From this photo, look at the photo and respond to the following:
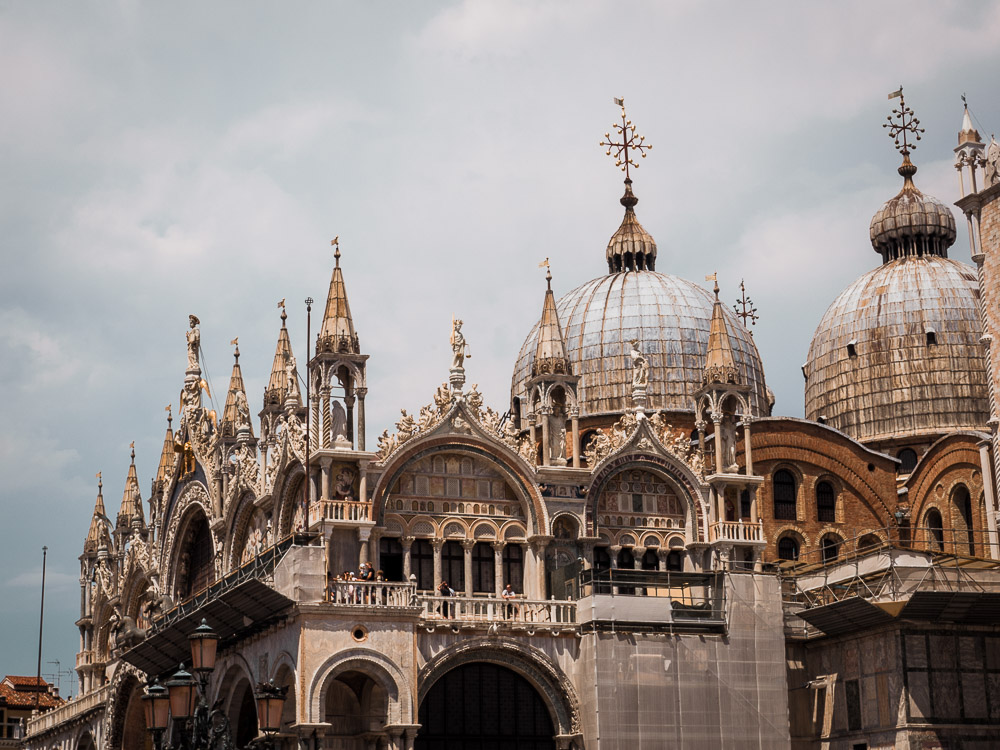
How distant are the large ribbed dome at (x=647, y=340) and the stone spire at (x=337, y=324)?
61.6ft

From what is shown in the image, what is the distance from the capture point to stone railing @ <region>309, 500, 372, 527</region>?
1667 inches

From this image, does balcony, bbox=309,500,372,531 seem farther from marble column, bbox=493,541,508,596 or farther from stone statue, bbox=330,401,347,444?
marble column, bbox=493,541,508,596

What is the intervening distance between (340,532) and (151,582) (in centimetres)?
1841

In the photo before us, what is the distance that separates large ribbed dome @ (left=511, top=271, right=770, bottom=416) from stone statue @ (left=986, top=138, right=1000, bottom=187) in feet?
55.7

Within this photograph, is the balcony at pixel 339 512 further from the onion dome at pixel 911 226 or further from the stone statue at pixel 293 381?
the onion dome at pixel 911 226

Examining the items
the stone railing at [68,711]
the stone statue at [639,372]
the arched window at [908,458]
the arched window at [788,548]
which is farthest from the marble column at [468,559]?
the arched window at [908,458]

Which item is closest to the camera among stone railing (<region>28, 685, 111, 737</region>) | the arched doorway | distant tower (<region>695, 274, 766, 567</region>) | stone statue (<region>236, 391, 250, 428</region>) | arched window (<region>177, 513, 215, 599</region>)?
the arched doorway

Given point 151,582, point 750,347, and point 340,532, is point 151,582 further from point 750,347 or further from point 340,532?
point 750,347

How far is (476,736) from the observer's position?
42.1 m

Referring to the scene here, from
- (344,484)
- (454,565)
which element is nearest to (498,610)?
(454,565)

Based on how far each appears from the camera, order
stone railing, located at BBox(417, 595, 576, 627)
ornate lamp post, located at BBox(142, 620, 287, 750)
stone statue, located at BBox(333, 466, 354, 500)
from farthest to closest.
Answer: stone statue, located at BBox(333, 466, 354, 500) < stone railing, located at BBox(417, 595, 576, 627) < ornate lamp post, located at BBox(142, 620, 287, 750)

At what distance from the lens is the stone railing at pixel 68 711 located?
61.4 m

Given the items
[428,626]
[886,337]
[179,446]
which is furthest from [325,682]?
[886,337]

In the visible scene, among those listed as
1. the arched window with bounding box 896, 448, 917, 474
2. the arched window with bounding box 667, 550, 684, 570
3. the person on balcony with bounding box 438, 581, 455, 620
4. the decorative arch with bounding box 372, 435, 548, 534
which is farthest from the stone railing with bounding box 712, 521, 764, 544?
the arched window with bounding box 896, 448, 917, 474
